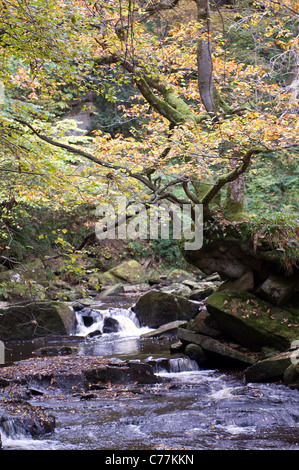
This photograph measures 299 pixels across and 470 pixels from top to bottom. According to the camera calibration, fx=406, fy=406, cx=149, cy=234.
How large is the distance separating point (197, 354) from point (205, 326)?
708 millimetres

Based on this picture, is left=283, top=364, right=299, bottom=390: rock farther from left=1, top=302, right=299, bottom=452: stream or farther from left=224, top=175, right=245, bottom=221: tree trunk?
left=224, top=175, right=245, bottom=221: tree trunk

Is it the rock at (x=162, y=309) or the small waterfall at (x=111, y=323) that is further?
the small waterfall at (x=111, y=323)

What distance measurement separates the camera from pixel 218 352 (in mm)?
7684

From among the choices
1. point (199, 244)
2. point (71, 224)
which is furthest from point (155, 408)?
point (71, 224)

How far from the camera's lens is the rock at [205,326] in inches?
325

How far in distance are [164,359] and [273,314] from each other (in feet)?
7.41

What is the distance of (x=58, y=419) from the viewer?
17.5 ft

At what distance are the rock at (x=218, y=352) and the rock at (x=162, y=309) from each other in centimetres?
275

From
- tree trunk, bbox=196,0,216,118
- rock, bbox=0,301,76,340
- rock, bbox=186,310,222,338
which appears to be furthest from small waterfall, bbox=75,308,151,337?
tree trunk, bbox=196,0,216,118

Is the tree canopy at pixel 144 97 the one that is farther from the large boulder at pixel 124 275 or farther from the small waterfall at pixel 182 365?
the large boulder at pixel 124 275

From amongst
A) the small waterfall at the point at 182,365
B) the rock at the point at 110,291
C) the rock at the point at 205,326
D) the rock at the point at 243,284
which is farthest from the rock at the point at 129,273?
the small waterfall at the point at 182,365

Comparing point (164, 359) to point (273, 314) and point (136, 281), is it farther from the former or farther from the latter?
point (136, 281)

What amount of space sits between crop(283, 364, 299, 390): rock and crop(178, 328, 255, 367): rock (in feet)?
3.72

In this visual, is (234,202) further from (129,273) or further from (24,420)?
(129,273)
